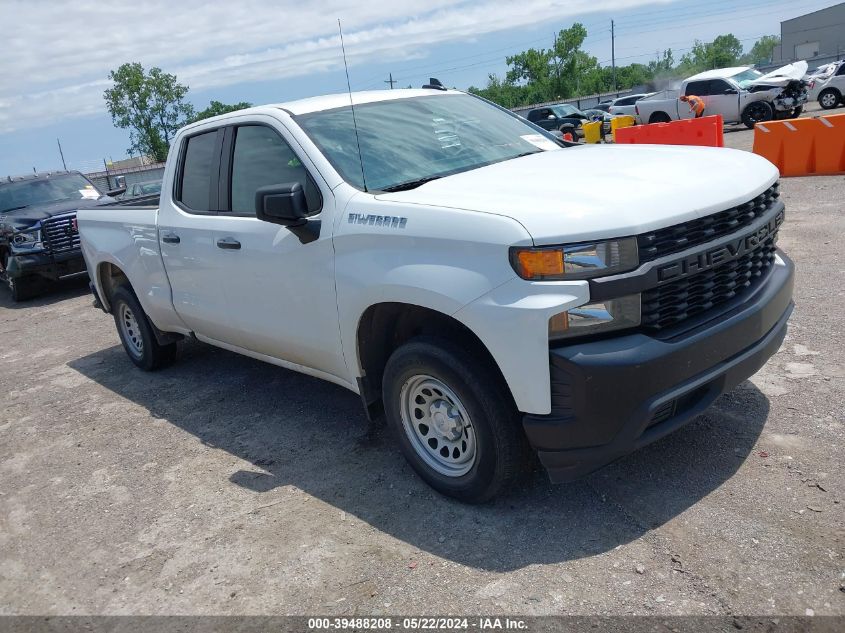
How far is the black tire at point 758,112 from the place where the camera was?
75.5 feet

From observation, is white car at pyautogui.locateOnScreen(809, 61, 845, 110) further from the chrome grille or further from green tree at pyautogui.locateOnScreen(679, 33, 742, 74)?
green tree at pyautogui.locateOnScreen(679, 33, 742, 74)

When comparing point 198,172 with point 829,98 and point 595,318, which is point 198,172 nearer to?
point 595,318

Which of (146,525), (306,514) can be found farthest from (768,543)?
(146,525)

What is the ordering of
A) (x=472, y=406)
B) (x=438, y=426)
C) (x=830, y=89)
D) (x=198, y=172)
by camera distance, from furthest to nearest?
1. (x=830, y=89)
2. (x=198, y=172)
3. (x=438, y=426)
4. (x=472, y=406)

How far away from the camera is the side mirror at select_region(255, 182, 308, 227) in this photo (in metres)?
3.66

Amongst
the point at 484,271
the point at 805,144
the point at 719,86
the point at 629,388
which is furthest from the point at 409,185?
the point at 719,86

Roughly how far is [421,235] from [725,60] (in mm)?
98721

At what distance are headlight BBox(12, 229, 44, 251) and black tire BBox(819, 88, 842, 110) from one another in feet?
88.6

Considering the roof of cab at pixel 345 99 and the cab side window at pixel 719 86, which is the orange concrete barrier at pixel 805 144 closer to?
the roof of cab at pixel 345 99

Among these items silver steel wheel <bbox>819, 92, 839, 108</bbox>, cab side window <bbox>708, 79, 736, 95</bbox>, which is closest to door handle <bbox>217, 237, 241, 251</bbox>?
cab side window <bbox>708, 79, 736, 95</bbox>

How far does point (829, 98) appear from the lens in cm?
2753

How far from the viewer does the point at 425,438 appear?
12.4ft

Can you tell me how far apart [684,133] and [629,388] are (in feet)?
43.8

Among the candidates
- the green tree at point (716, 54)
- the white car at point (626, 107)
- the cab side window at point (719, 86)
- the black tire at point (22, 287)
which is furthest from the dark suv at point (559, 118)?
the green tree at point (716, 54)
